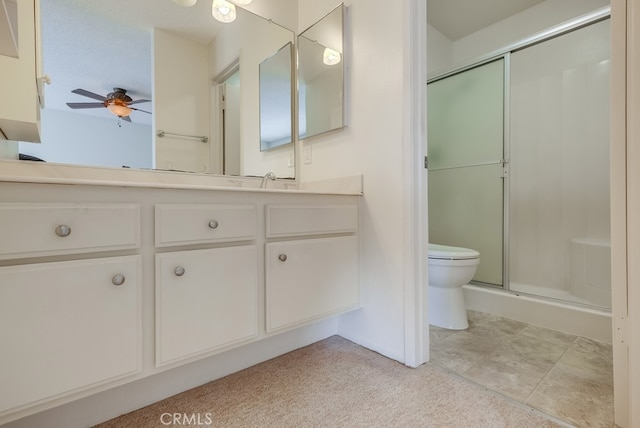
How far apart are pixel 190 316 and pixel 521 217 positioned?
2649mm

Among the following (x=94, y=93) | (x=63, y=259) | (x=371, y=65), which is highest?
(x=371, y=65)

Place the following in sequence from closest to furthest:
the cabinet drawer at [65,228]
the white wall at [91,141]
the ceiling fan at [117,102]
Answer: the cabinet drawer at [65,228], the white wall at [91,141], the ceiling fan at [117,102]

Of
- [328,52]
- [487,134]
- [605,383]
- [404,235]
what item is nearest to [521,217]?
[487,134]

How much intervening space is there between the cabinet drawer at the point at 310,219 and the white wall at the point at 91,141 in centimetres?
69

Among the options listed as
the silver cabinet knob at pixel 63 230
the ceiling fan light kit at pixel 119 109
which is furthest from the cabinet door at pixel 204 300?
the ceiling fan light kit at pixel 119 109

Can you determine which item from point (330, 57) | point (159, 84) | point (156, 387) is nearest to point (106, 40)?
point (159, 84)

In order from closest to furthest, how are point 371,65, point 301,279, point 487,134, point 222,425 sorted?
point 222,425 → point 301,279 → point 371,65 → point 487,134

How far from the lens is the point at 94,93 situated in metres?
1.28

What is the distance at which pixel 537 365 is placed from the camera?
133 cm

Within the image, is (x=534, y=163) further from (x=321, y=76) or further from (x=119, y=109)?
(x=119, y=109)

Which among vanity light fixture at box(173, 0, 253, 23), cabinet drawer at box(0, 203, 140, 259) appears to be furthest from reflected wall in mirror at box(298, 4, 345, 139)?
cabinet drawer at box(0, 203, 140, 259)

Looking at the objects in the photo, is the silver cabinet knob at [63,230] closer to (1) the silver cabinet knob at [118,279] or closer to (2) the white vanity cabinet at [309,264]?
(1) the silver cabinet knob at [118,279]

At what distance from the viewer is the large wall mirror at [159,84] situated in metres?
1.18

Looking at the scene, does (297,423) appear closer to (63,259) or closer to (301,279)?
(301,279)
